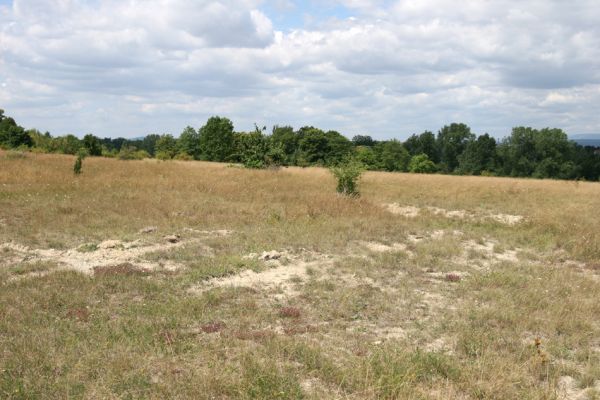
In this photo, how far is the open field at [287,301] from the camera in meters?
5.57

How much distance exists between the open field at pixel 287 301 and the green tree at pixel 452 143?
82.0 meters

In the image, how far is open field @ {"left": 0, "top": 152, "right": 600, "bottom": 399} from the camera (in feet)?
18.3

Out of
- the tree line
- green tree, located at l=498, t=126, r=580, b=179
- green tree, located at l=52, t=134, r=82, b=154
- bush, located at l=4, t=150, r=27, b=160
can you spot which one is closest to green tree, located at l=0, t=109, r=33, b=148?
the tree line

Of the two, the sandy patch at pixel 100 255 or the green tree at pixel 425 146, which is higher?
the green tree at pixel 425 146

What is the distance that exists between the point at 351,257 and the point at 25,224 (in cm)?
1009

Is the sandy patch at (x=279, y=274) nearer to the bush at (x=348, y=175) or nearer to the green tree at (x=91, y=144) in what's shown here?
the bush at (x=348, y=175)

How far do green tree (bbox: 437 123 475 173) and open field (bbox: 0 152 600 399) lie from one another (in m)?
82.0

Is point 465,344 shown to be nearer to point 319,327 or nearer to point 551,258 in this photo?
point 319,327

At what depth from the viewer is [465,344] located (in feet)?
22.6

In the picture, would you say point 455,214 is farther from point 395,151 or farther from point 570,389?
point 395,151

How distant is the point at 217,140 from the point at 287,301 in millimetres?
74687

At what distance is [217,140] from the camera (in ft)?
267

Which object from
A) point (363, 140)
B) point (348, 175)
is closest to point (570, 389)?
point (348, 175)

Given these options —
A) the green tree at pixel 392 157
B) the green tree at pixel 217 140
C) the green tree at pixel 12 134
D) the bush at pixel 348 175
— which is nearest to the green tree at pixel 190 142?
the green tree at pixel 217 140
